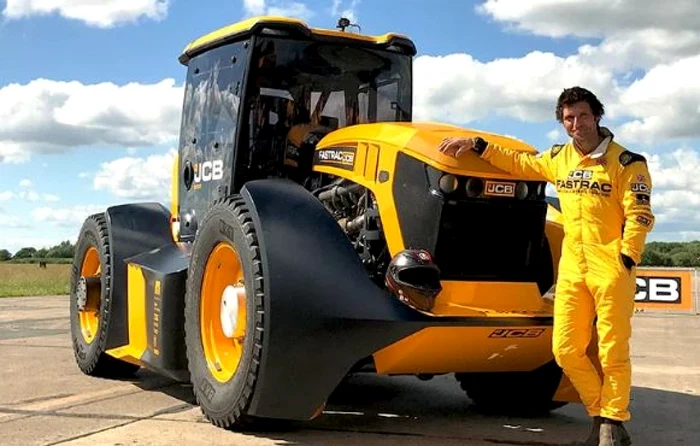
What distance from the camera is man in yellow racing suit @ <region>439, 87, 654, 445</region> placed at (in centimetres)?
479

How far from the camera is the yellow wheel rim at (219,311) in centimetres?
570

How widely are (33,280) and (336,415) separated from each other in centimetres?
2785

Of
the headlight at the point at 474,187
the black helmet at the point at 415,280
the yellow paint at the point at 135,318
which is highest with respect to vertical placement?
the headlight at the point at 474,187

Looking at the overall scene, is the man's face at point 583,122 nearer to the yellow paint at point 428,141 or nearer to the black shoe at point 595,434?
the yellow paint at point 428,141

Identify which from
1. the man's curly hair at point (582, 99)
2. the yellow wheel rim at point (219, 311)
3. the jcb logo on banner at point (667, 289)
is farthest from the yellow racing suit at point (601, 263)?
the jcb logo on banner at point (667, 289)

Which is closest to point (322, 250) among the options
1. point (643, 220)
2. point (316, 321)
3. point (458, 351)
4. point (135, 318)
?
point (316, 321)

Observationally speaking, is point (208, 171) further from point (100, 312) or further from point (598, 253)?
point (598, 253)

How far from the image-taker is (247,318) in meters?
5.20

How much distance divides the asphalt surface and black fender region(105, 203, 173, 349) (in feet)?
1.63

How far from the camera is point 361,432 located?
5660 mm

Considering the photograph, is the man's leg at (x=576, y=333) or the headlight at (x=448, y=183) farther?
the headlight at (x=448, y=183)

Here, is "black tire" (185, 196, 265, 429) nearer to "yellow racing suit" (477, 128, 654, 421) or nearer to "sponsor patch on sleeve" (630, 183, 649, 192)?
"yellow racing suit" (477, 128, 654, 421)

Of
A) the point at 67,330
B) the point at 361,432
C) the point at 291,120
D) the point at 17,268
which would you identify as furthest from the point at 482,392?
the point at 17,268

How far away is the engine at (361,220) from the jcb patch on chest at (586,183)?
1104 millimetres
